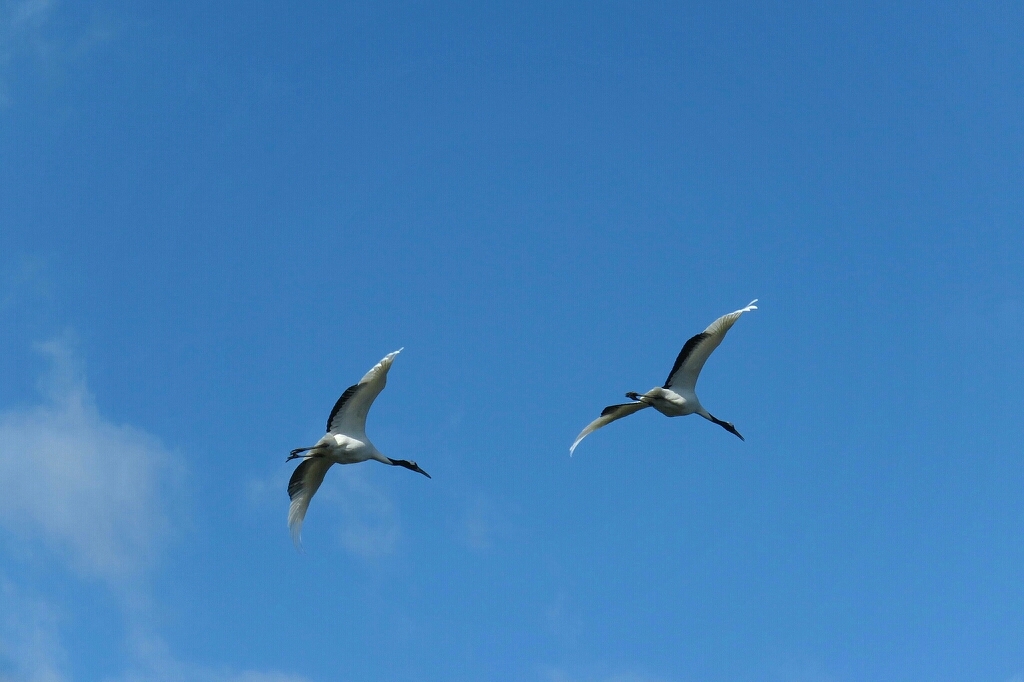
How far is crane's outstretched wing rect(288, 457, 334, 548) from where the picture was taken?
33812 millimetres

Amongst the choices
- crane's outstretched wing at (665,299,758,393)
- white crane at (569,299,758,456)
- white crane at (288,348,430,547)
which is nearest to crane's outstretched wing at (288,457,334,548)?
white crane at (288,348,430,547)

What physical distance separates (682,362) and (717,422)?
333 cm

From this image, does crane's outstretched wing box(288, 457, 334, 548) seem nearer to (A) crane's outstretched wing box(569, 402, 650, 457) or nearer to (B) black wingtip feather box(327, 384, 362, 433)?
(B) black wingtip feather box(327, 384, 362, 433)

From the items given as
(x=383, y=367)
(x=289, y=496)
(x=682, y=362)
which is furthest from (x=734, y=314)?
(x=289, y=496)

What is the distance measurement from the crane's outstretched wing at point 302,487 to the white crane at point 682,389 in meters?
6.81

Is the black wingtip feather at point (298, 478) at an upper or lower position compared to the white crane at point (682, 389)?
lower

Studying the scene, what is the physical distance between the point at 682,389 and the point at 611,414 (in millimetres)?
2105

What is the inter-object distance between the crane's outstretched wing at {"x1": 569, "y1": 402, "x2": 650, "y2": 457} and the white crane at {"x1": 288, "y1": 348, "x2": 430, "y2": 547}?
5693 millimetres

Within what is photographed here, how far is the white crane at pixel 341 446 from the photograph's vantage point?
3203 centimetres

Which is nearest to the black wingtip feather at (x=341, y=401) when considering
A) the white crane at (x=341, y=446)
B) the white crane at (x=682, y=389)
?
the white crane at (x=341, y=446)

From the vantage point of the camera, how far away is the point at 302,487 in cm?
3416

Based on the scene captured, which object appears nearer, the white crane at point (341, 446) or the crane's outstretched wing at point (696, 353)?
the white crane at point (341, 446)

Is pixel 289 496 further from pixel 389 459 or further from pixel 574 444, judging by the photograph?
pixel 574 444

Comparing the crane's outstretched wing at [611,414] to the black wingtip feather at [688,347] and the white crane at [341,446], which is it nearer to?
the black wingtip feather at [688,347]
